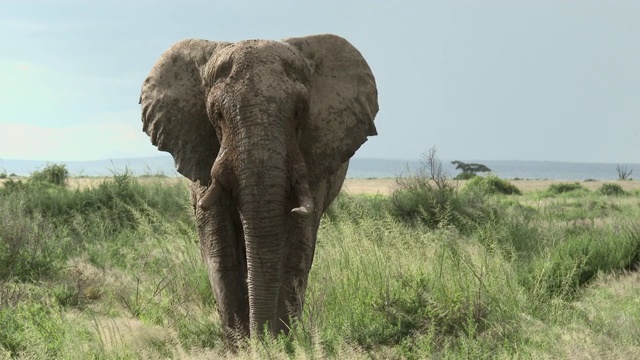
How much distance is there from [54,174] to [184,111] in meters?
23.5

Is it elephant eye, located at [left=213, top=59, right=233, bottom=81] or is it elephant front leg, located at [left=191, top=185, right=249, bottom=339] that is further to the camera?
elephant front leg, located at [left=191, top=185, right=249, bottom=339]

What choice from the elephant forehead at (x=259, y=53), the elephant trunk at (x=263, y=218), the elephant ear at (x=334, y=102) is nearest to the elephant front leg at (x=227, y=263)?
the elephant trunk at (x=263, y=218)

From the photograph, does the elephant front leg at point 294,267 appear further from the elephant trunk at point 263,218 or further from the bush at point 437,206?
the bush at point 437,206

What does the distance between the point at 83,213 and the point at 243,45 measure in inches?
427

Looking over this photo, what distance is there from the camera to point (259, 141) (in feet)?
17.2

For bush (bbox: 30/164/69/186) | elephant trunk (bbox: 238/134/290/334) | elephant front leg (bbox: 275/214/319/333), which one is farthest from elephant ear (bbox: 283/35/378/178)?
bush (bbox: 30/164/69/186)

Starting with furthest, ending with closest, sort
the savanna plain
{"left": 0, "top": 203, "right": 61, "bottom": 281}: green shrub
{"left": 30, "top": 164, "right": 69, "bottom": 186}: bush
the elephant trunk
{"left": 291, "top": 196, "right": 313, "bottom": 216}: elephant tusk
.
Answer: {"left": 30, "top": 164, "right": 69, "bottom": 186}: bush → {"left": 0, "top": 203, "right": 61, "bottom": 281}: green shrub → the savanna plain → the elephant trunk → {"left": 291, "top": 196, "right": 313, "bottom": 216}: elephant tusk

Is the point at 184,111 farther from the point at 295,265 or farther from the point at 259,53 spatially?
the point at 295,265

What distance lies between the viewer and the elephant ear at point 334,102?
235 inches

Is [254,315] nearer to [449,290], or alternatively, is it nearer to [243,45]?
[243,45]

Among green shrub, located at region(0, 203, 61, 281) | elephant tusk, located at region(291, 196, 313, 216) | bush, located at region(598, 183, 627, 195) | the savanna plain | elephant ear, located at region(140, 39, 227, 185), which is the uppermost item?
elephant ear, located at region(140, 39, 227, 185)

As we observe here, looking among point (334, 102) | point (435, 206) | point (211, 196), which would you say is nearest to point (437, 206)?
point (435, 206)

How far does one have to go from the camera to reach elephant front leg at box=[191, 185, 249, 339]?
602 centimetres

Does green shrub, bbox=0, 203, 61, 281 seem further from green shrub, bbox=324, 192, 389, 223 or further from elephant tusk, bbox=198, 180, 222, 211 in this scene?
elephant tusk, bbox=198, 180, 222, 211
